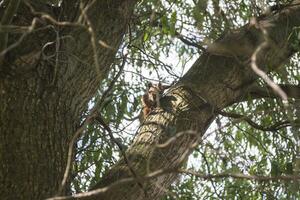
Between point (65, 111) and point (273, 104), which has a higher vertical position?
point (273, 104)

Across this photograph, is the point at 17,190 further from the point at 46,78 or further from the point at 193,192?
the point at 193,192

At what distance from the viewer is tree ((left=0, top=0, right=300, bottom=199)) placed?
2.57m

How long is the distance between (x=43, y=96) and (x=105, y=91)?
1.21ft

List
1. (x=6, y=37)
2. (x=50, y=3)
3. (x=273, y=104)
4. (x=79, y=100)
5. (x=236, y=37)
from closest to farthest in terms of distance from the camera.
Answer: (x=6, y=37) → (x=79, y=100) → (x=50, y=3) → (x=236, y=37) → (x=273, y=104)

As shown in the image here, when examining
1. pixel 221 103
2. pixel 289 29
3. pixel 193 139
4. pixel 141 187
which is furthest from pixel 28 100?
pixel 289 29

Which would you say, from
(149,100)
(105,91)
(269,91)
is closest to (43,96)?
(105,91)

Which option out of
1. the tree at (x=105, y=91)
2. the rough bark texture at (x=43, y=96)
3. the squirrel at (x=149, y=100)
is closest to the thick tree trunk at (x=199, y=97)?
the tree at (x=105, y=91)

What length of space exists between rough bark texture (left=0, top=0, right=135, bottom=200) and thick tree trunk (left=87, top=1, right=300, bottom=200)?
1.23ft

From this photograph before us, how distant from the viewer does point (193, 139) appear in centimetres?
307

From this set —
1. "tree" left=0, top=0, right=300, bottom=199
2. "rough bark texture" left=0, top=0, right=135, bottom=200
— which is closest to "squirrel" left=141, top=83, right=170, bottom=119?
"tree" left=0, top=0, right=300, bottom=199

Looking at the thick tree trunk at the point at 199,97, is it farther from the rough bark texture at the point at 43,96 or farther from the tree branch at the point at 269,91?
the rough bark texture at the point at 43,96

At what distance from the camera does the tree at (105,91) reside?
101 inches

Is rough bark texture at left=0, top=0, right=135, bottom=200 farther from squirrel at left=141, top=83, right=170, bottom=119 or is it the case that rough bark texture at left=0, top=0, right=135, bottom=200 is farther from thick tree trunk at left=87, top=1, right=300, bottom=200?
squirrel at left=141, top=83, right=170, bottom=119

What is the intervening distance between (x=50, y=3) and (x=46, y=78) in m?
0.55
